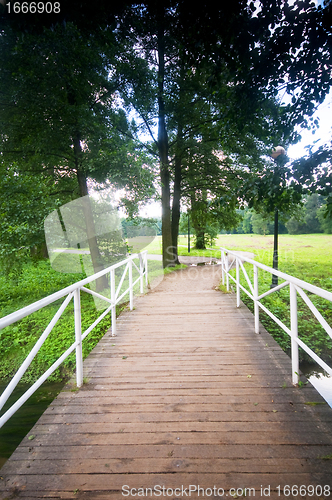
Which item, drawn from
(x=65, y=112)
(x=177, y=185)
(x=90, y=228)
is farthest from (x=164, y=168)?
(x=65, y=112)

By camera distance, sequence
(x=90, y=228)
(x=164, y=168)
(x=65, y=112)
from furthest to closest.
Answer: (x=164, y=168), (x=90, y=228), (x=65, y=112)

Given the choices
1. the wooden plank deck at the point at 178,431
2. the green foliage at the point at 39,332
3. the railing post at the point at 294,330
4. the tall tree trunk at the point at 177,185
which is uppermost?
the tall tree trunk at the point at 177,185

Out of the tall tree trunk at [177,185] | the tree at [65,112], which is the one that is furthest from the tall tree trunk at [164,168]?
the tree at [65,112]

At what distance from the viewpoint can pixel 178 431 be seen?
→ 222cm

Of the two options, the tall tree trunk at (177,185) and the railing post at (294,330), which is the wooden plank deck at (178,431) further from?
the tall tree trunk at (177,185)

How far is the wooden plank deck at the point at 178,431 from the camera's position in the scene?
176cm

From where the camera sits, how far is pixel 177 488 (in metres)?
1.72

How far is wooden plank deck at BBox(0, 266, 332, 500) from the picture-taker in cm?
176

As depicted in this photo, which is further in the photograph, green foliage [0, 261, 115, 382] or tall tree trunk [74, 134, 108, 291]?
tall tree trunk [74, 134, 108, 291]

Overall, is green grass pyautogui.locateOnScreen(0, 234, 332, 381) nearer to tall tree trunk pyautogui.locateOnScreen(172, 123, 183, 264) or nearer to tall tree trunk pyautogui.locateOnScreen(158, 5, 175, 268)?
tall tree trunk pyautogui.locateOnScreen(158, 5, 175, 268)

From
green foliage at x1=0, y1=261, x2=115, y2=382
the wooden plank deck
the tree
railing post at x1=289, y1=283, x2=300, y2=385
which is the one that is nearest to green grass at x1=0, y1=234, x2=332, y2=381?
green foliage at x1=0, y1=261, x2=115, y2=382

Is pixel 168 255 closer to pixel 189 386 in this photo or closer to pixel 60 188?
pixel 60 188

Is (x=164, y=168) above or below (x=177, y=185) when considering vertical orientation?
above

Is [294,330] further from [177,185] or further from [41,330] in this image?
[177,185]
